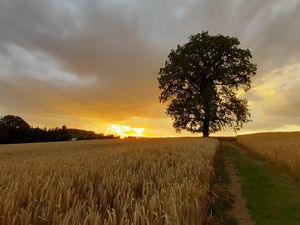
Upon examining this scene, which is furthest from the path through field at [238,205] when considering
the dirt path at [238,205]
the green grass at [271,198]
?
the green grass at [271,198]

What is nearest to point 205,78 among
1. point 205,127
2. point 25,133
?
point 205,127

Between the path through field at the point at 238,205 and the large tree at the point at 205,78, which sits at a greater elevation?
the large tree at the point at 205,78

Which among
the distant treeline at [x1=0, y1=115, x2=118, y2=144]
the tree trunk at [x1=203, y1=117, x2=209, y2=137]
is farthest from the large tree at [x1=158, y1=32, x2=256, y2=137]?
the distant treeline at [x1=0, y1=115, x2=118, y2=144]

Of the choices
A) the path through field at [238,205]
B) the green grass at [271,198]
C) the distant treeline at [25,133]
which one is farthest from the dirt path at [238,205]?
the distant treeline at [25,133]

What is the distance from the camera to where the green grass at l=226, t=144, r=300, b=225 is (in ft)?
35.0

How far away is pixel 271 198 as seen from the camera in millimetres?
13219

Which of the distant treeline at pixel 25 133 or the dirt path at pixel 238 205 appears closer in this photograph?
the dirt path at pixel 238 205

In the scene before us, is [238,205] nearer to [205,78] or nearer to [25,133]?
[205,78]

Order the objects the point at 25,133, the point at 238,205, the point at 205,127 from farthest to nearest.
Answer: the point at 25,133
the point at 205,127
the point at 238,205

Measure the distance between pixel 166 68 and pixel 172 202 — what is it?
169 ft

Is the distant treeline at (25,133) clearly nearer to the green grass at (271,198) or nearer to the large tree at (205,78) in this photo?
the large tree at (205,78)

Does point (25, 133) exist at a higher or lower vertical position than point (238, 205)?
higher

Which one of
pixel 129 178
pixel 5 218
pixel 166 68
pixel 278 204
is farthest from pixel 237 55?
pixel 5 218

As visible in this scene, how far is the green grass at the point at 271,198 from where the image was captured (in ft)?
35.0
